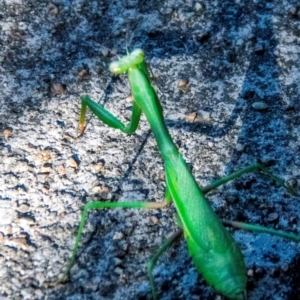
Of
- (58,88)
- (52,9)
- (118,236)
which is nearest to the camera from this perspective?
(118,236)

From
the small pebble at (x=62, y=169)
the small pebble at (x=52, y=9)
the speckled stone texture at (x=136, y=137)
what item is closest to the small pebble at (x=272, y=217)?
the speckled stone texture at (x=136, y=137)

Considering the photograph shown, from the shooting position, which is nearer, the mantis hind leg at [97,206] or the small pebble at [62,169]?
the mantis hind leg at [97,206]

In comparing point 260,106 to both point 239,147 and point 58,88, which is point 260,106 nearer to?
point 239,147

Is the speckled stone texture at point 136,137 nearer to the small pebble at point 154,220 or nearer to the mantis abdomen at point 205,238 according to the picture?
the small pebble at point 154,220

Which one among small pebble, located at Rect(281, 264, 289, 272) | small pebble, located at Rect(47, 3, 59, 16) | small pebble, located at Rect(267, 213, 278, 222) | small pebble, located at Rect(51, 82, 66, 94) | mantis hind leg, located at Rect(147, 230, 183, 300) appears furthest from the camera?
small pebble, located at Rect(47, 3, 59, 16)

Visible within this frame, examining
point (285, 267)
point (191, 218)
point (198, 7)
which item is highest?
point (198, 7)

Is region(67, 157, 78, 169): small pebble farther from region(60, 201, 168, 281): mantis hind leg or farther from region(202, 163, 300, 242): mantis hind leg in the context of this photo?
region(202, 163, 300, 242): mantis hind leg

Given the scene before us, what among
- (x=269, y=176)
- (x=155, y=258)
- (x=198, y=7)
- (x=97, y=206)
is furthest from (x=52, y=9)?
(x=155, y=258)

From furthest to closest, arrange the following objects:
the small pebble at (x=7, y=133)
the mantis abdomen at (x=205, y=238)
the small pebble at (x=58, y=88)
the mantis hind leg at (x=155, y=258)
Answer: the small pebble at (x=58, y=88) → the small pebble at (x=7, y=133) → the mantis hind leg at (x=155, y=258) → the mantis abdomen at (x=205, y=238)

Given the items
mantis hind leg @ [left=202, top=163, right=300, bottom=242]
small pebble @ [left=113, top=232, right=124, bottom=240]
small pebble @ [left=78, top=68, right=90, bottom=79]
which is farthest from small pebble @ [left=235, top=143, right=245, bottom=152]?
small pebble @ [left=78, top=68, right=90, bottom=79]

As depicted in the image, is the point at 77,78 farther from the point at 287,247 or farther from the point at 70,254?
the point at 287,247
